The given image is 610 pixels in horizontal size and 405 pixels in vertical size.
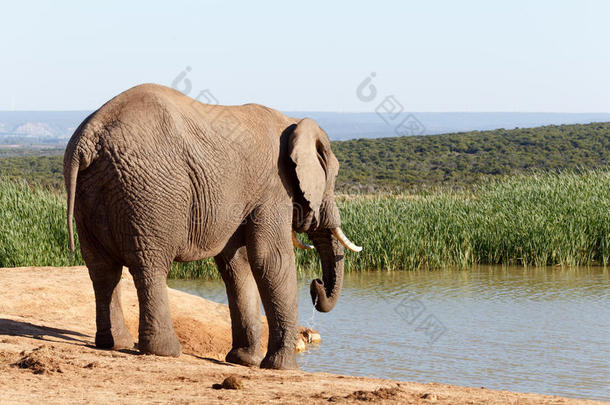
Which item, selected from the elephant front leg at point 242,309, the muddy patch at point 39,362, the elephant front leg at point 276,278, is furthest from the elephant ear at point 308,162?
the muddy patch at point 39,362

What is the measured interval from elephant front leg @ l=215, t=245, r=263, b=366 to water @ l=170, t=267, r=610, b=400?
1.11 metres

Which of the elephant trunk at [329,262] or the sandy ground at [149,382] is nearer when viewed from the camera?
the sandy ground at [149,382]

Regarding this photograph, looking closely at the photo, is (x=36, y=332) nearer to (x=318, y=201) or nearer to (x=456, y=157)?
(x=318, y=201)

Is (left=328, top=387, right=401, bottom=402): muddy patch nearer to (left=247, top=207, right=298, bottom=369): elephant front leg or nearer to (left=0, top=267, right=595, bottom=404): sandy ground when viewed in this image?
(left=0, top=267, right=595, bottom=404): sandy ground

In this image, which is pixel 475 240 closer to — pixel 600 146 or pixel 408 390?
pixel 408 390

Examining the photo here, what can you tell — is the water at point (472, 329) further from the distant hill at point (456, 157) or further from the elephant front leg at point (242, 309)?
the distant hill at point (456, 157)

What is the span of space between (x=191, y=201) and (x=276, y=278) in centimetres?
106

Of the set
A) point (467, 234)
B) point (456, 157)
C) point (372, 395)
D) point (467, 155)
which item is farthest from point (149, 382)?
Result: point (467, 155)

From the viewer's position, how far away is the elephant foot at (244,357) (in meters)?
8.33

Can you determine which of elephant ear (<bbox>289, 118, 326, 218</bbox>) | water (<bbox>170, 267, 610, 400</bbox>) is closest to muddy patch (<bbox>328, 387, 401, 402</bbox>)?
elephant ear (<bbox>289, 118, 326, 218</bbox>)

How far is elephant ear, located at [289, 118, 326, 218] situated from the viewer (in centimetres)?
774

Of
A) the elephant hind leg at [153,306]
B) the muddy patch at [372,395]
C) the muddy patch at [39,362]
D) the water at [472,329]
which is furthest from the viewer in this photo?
the water at [472,329]

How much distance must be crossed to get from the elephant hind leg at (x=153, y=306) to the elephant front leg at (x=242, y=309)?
3.56 feet

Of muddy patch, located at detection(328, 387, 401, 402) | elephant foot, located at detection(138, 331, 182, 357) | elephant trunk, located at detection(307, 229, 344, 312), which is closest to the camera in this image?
muddy patch, located at detection(328, 387, 401, 402)
